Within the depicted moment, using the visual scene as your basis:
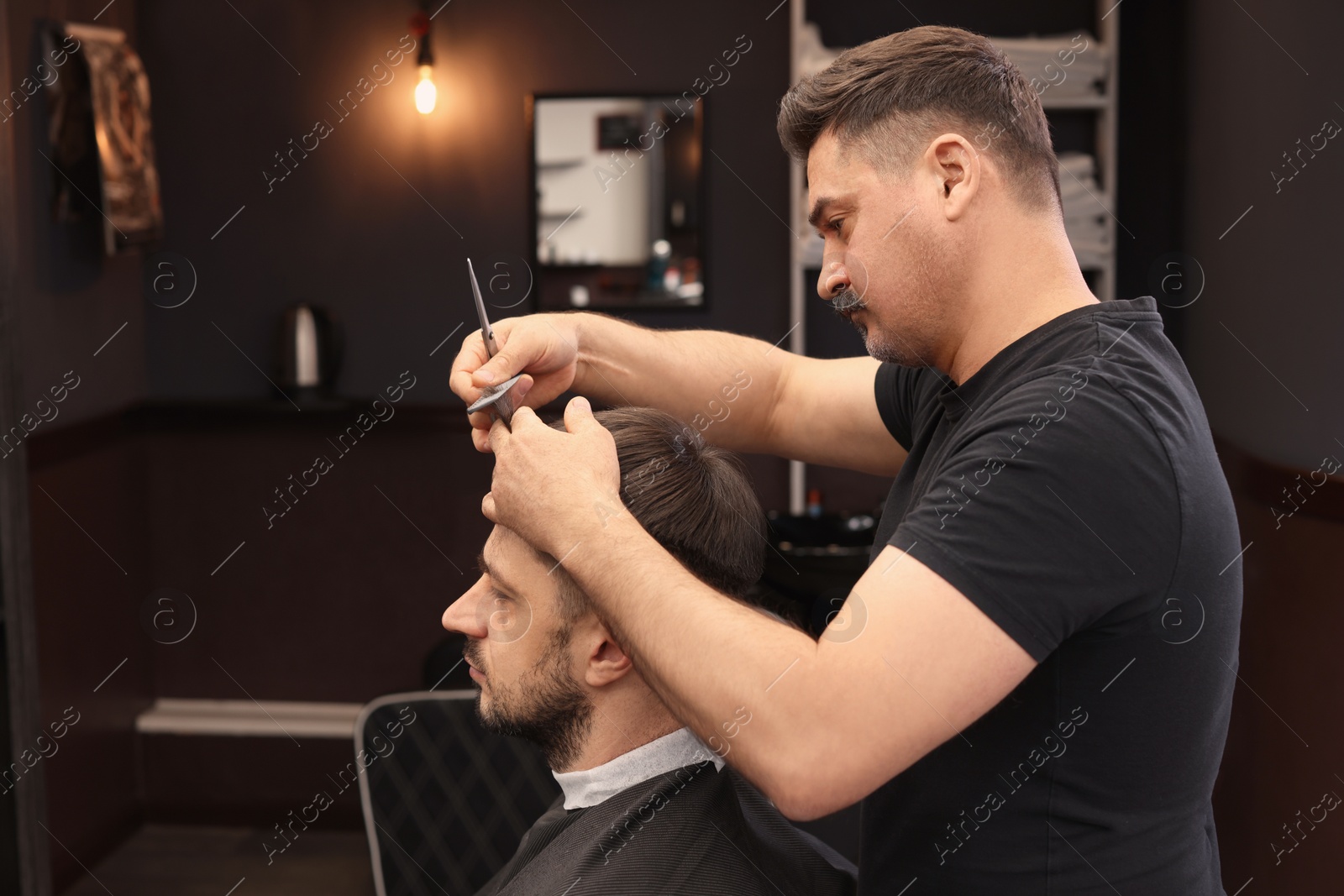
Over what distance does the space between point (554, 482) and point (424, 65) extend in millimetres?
2587

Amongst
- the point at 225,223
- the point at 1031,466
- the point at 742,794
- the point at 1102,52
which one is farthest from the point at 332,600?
the point at 1031,466

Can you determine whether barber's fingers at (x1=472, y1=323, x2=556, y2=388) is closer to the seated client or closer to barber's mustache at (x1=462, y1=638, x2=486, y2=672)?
the seated client

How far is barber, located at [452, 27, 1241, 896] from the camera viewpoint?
0.99m

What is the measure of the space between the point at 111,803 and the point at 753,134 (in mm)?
2741

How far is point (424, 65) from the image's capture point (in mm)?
3371

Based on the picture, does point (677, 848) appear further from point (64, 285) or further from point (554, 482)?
point (64, 285)

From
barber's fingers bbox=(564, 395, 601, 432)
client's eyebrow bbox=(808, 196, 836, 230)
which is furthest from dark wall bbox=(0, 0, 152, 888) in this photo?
client's eyebrow bbox=(808, 196, 836, 230)

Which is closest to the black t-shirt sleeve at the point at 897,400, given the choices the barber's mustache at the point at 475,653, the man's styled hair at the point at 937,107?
the man's styled hair at the point at 937,107

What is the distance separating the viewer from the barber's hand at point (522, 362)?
131 centimetres

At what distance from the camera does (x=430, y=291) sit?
3570mm

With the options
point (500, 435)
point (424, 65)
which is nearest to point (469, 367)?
point (500, 435)

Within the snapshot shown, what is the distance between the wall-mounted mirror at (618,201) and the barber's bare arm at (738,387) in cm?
171

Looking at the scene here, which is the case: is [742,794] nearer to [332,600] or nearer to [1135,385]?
[1135,385]

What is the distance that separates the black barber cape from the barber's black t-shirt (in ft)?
0.62
